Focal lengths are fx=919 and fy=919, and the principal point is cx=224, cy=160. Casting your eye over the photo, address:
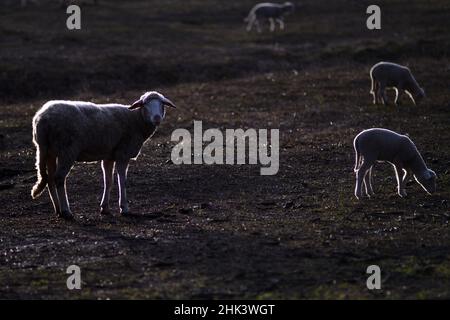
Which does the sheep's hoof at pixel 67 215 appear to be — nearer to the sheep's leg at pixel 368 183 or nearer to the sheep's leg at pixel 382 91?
the sheep's leg at pixel 368 183

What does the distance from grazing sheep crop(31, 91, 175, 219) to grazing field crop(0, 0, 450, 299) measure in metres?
0.54

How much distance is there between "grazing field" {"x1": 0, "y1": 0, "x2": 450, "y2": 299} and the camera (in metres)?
10.1

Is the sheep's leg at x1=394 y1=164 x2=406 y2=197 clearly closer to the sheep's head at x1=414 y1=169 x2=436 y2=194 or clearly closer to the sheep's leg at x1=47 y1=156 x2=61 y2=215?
the sheep's head at x1=414 y1=169 x2=436 y2=194

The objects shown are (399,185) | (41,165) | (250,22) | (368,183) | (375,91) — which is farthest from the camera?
(250,22)

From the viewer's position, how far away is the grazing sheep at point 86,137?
12.9 metres

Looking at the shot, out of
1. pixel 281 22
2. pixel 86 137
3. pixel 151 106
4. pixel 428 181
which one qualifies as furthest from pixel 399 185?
pixel 281 22

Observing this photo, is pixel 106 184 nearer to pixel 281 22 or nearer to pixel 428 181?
pixel 428 181

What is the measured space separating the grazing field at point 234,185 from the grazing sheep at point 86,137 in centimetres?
54

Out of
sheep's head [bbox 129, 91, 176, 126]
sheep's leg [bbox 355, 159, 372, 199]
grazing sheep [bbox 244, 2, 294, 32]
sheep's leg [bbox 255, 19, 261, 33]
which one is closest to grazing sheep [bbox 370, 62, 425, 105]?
sheep's leg [bbox 355, 159, 372, 199]

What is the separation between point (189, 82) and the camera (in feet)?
97.9

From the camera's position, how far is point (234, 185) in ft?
51.5

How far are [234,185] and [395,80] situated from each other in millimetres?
9140

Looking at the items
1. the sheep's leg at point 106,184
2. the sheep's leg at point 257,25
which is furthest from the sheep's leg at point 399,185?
the sheep's leg at point 257,25

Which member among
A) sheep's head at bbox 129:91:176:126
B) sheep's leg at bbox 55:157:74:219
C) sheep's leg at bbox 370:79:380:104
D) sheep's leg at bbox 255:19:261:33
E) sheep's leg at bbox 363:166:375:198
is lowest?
sheep's leg at bbox 363:166:375:198
